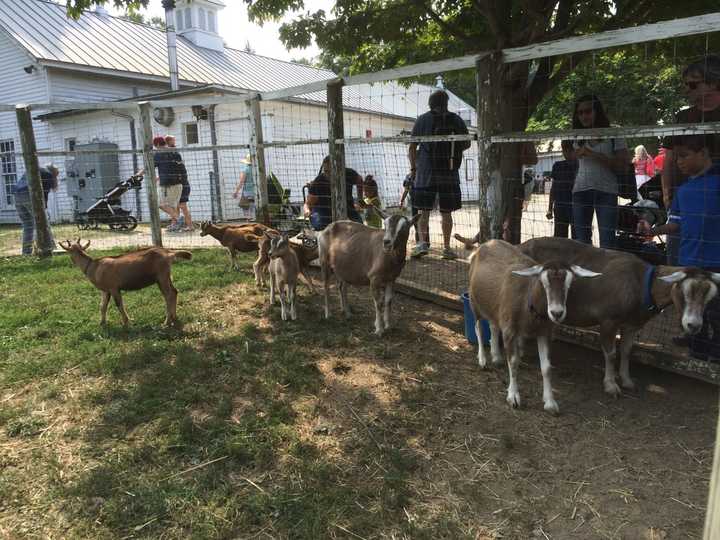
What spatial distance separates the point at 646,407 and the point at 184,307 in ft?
16.0

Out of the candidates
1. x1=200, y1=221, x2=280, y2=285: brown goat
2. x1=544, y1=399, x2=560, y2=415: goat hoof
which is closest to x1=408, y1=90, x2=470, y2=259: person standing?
x1=200, y1=221, x2=280, y2=285: brown goat

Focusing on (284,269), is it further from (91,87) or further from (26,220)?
(91,87)

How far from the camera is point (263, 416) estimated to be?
12.8 feet

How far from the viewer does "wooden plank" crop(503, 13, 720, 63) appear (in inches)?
148

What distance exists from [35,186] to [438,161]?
7609mm

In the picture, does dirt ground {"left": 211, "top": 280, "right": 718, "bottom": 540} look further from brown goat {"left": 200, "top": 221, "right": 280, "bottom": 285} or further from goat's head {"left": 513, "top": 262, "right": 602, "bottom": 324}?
brown goat {"left": 200, "top": 221, "right": 280, "bottom": 285}

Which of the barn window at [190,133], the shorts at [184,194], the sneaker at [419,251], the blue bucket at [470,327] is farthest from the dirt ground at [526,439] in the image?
the barn window at [190,133]

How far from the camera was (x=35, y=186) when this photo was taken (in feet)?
33.5

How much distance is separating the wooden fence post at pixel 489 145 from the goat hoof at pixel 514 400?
6.11 ft

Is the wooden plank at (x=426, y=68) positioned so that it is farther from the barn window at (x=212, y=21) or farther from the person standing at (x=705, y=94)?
the barn window at (x=212, y=21)

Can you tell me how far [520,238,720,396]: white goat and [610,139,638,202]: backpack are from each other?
1273 millimetres

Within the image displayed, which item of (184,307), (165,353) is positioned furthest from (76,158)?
(165,353)

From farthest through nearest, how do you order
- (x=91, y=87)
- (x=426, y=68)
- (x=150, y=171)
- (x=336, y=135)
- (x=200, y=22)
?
(x=200, y=22), (x=91, y=87), (x=150, y=171), (x=336, y=135), (x=426, y=68)

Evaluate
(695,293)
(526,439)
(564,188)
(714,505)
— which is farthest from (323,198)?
(714,505)
